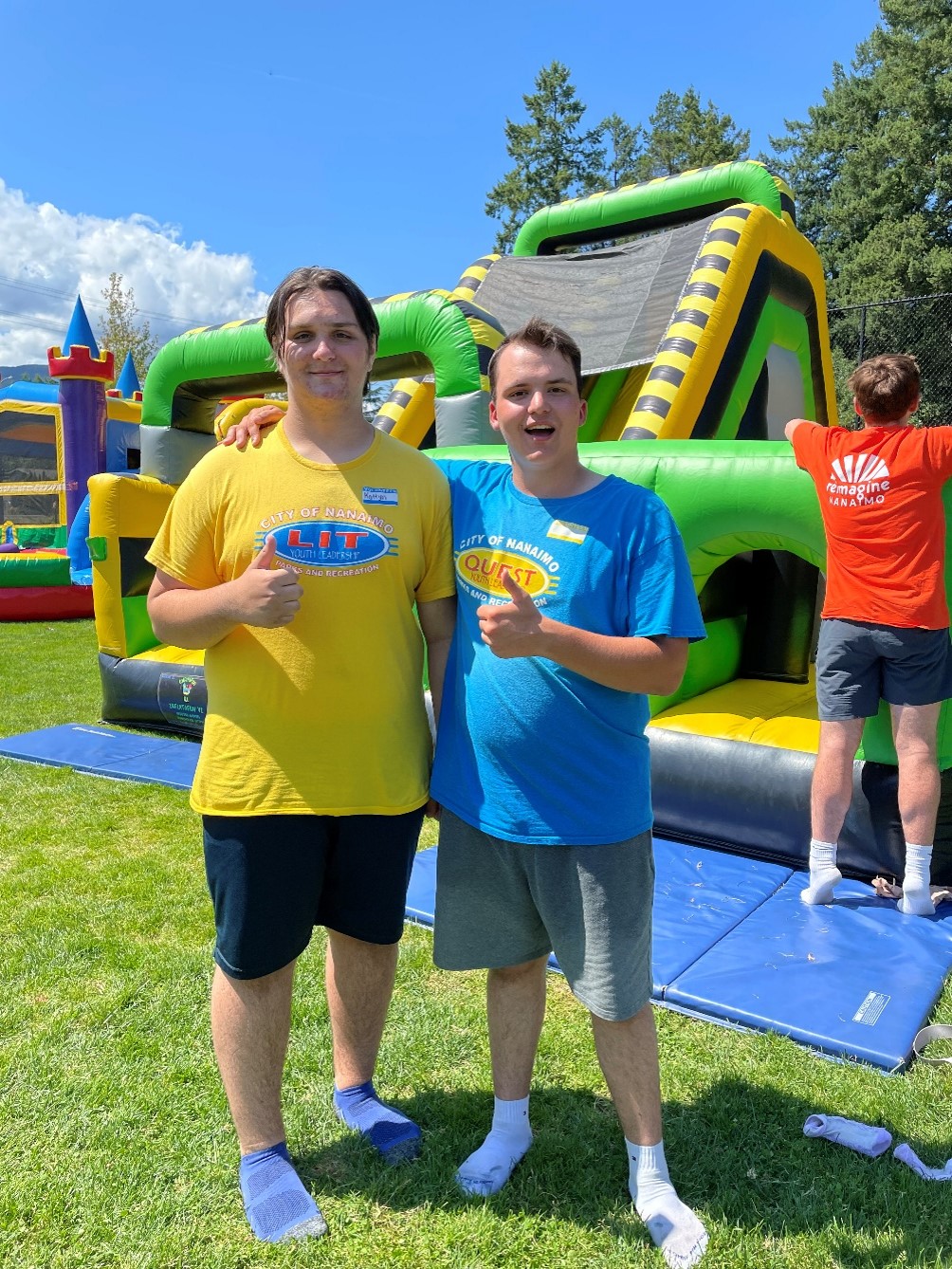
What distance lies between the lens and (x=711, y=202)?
24.2 feet

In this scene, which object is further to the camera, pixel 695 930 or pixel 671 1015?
pixel 695 930

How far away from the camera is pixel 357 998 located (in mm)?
2008

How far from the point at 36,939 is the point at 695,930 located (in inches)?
85.7

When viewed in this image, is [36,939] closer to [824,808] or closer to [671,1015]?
[671,1015]

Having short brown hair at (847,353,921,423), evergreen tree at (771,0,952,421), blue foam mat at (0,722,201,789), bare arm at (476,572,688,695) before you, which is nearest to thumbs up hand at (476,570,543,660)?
bare arm at (476,572,688,695)

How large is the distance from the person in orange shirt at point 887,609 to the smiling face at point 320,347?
7.05ft

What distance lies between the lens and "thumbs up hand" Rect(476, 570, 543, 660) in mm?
1486

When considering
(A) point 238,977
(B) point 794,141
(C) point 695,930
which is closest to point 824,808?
(C) point 695,930

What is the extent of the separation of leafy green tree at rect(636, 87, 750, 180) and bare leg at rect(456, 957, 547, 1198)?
108 ft

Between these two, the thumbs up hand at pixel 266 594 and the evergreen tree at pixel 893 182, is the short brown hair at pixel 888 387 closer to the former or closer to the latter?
the thumbs up hand at pixel 266 594

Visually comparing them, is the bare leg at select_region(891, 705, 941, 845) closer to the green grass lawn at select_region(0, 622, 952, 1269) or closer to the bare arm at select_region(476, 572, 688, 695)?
the green grass lawn at select_region(0, 622, 952, 1269)

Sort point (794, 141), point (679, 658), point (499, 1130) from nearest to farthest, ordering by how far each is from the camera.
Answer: point (679, 658) → point (499, 1130) → point (794, 141)

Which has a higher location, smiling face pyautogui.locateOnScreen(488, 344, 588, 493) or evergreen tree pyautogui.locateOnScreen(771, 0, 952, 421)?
evergreen tree pyautogui.locateOnScreen(771, 0, 952, 421)

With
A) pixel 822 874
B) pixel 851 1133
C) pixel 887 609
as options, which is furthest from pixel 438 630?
pixel 822 874
